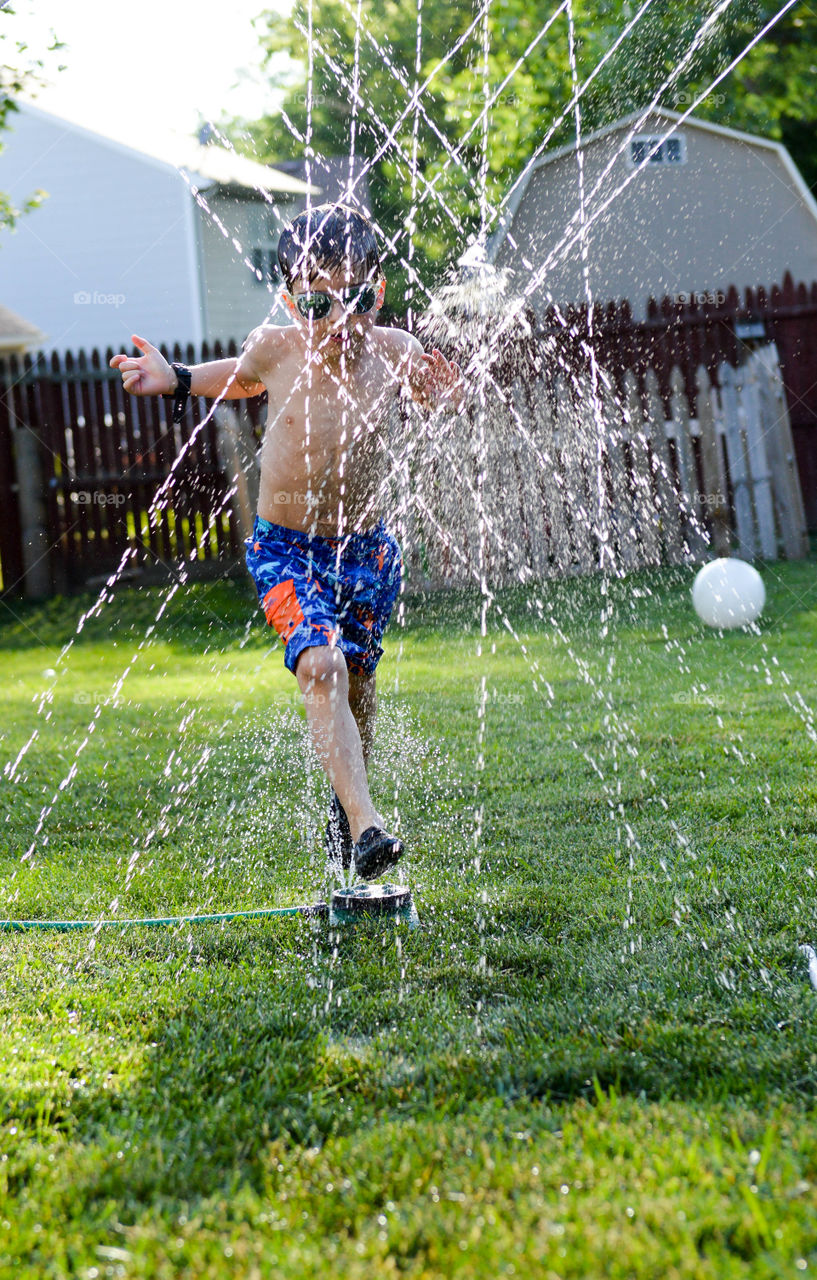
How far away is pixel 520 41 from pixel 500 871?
2076 cm

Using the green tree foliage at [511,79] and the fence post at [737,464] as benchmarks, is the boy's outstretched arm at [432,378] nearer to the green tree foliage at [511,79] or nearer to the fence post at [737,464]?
the fence post at [737,464]

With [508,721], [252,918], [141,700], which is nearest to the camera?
[252,918]

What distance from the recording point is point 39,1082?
1807 mm

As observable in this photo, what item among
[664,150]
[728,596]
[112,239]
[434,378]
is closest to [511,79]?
[664,150]

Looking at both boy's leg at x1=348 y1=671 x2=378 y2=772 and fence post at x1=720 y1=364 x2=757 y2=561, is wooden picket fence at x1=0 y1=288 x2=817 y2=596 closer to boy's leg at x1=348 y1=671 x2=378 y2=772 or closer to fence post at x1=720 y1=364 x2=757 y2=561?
fence post at x1=720 y1=364 x2=757 y2=561

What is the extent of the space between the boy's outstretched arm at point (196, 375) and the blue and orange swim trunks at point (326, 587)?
0.36 m

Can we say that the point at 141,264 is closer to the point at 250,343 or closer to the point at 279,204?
the point at 279,204

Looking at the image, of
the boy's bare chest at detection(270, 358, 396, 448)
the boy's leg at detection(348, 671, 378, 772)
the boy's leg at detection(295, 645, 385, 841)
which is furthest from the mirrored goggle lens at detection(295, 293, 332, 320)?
the boy's leg at detection(348, 671, 378, 772)

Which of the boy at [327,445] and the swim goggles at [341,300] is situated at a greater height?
the swim goggles at [341,300]

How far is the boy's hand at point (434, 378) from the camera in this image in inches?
119

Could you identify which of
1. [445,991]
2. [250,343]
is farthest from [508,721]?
[445,991]

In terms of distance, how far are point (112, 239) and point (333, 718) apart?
63.1 feet

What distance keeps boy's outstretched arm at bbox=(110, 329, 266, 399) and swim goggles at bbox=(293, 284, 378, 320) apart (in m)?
0.23

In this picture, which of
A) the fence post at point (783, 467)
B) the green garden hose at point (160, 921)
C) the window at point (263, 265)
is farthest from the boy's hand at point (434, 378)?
the window at point (263, 265)
